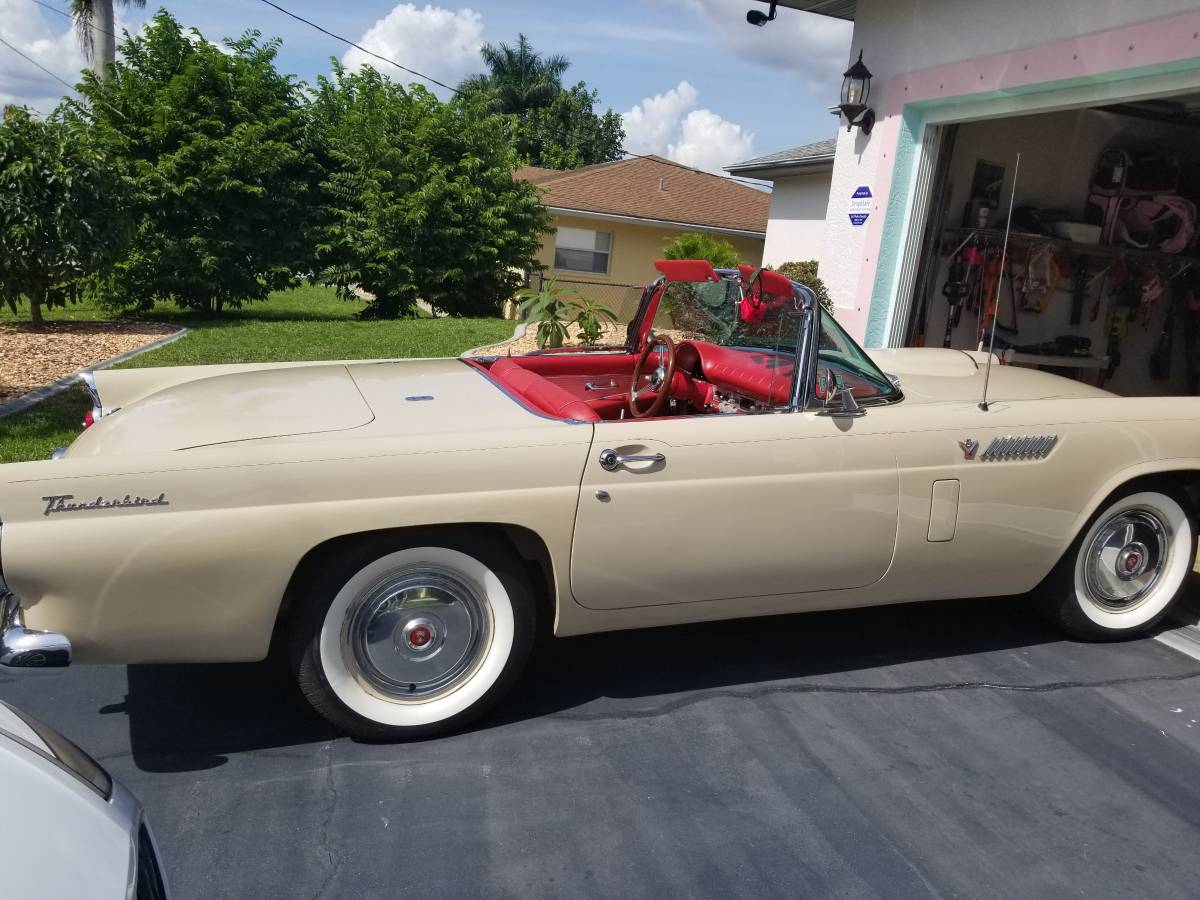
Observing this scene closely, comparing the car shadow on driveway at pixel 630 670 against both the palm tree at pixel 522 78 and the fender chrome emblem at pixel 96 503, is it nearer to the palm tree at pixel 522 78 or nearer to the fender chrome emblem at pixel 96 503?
the fender chrome emblem at pixel 96 503

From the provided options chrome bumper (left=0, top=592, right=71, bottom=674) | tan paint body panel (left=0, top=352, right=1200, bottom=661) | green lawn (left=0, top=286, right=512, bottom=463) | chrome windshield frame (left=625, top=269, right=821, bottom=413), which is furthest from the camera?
green lawn (left=0, top=286, right=512, bottom=463)

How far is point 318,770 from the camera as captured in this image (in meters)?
3.08

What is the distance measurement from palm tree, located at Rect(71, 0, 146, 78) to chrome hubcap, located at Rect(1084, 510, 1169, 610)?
21386mm

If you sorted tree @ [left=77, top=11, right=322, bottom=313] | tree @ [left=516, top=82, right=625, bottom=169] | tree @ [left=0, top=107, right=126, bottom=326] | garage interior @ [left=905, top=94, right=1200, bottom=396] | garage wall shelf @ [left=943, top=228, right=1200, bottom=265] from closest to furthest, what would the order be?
garage wall shelf @ [left=943, top=228, right=1200, bottom=265] → garage interior @ [left=905, top=94, right=1200, bottom=396] → tree @ [left=0, top=107, right=126, bottom=326] → tree @ [left=77, top=11, right=322, bottom=313] → tree @ [left=516, top=82, right=625, bottom=169]

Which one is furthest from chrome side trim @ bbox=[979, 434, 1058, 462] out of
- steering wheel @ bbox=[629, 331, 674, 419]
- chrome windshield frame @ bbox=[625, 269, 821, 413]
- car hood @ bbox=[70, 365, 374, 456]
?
car hood @ bbox=[70, 365, 374, 456]

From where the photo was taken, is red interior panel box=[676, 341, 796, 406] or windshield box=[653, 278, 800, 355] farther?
windshield box=[653, 278, 800, 355]

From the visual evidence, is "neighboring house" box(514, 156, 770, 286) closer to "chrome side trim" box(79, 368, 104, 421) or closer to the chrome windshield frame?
"chrome side trim" box(79, 368, 104, 421)

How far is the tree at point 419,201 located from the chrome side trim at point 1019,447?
14.2 metres

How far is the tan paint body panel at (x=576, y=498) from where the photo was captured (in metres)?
2.81

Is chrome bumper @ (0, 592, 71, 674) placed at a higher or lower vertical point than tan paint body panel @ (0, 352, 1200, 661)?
lower

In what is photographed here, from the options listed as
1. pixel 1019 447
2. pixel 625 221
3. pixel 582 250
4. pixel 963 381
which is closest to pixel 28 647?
pixel 1019 447

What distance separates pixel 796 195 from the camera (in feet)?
56.9

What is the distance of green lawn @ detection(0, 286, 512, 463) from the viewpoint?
673 cm

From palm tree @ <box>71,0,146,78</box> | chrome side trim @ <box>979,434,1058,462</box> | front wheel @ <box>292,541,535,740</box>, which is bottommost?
front wheel @ <box>292,541,535,740</box>
